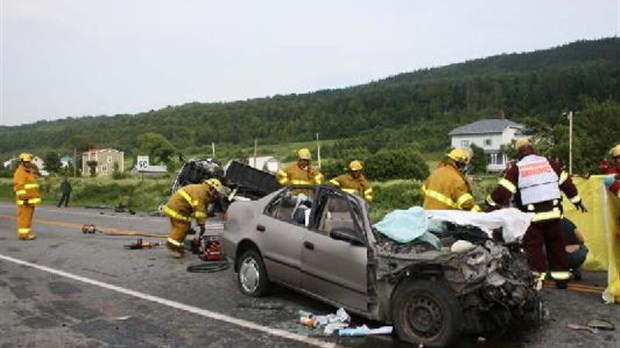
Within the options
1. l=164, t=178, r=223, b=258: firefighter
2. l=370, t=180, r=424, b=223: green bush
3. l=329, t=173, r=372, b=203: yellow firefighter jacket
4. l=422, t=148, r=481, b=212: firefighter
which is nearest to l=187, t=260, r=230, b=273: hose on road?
A: l=164, t=178, r=223, b=258: firefighter

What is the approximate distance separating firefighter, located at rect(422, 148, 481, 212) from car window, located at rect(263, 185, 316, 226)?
1702 mm

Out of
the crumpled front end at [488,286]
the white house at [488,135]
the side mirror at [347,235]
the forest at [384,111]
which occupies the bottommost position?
the crumpled front end at [488,286]

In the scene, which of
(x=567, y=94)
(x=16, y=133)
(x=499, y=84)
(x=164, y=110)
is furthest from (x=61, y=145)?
(x=567, y=94)

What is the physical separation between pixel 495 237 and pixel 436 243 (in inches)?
34.4

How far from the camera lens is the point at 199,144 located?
95.8 metres

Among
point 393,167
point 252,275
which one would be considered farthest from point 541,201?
point 393,167

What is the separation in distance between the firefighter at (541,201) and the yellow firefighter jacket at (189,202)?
16.2 feet

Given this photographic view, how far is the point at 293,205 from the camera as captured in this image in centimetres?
766

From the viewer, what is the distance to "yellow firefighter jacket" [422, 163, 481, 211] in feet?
25.7

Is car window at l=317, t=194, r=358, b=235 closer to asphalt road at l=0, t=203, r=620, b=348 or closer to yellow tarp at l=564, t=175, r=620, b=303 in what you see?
asphalt road at l=0, t=203, r=620, b=348

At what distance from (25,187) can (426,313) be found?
1134 centimetres

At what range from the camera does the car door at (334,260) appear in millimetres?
6219

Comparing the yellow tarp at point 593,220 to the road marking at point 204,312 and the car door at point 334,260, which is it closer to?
the car door at point 334,260

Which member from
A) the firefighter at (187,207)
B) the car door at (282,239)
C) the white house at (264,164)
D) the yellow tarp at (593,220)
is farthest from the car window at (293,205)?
the white house at (264,164)
